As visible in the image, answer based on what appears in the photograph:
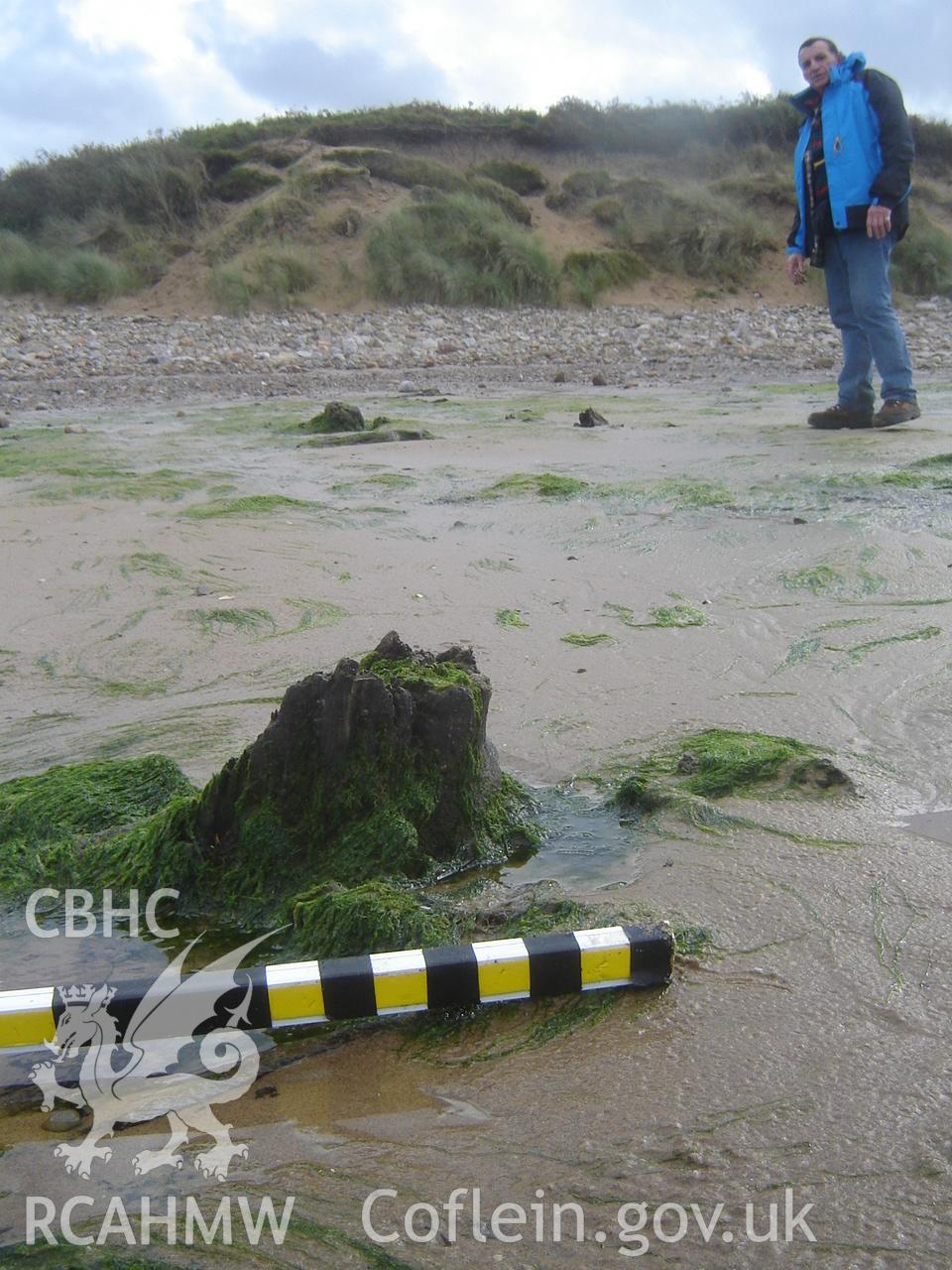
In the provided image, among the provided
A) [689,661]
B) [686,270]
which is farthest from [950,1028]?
[686,270]

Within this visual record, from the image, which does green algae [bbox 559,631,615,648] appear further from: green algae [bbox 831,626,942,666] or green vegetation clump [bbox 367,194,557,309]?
green vegetation clump [bbox 367,194,557,309]

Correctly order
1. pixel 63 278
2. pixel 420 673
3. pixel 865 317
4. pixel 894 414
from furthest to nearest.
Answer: pixel 63 278, pixel 894 414, pixel 865 317, pixel 420 673

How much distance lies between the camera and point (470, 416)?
1016 cm

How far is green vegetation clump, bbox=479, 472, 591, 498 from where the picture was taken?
6.38 m

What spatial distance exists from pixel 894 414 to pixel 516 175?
67.1 ft

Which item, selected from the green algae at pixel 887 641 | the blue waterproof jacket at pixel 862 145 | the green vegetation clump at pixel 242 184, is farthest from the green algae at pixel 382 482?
the green vegetation clump at pixel 242 184

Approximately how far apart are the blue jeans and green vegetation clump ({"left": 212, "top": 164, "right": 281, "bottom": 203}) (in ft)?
64.9

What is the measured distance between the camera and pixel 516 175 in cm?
2633

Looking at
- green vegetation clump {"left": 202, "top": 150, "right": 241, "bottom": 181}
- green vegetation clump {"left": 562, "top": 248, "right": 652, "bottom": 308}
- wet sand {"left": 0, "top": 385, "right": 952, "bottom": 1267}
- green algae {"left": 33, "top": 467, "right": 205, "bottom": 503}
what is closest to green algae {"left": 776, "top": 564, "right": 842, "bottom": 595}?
wet sand {"left": 0, "top": 385, "right": 952, "bottom": 1267}

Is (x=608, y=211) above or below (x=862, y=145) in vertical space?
above

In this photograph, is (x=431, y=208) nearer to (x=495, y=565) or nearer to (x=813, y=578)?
(x=495, y=565)

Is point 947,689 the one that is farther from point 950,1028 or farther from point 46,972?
point 46,972

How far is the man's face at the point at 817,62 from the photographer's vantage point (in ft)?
23.7

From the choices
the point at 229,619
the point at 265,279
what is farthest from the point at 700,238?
the point at 229,619
